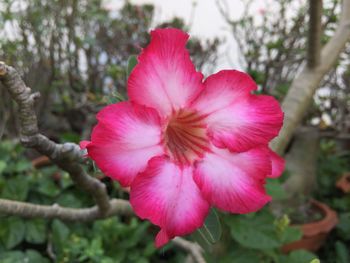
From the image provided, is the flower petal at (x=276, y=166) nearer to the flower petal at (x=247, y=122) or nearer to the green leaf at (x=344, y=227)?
the flower petal at (x=247, y=122)

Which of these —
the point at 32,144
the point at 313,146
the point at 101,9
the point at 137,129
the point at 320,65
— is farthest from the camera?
the point at 101,9

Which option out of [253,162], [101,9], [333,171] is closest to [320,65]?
[253,162]

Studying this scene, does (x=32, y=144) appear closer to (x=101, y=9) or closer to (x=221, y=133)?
(x=221, y=133)

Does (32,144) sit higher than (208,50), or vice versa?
(32,144)

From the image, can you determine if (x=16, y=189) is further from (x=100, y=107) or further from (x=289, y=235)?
(x=289, y=235)

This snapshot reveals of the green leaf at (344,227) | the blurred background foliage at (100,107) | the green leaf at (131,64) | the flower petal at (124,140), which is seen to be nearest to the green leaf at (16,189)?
the blurred background foliage at (100,107)

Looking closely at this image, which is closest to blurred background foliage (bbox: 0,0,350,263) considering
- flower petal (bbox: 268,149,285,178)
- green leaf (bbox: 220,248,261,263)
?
green leaf (bbox: 220,248,261,263)

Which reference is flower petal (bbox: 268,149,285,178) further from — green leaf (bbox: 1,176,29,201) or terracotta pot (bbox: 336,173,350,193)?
Result: terracotta pot (bbox: 336,173,350,193)
